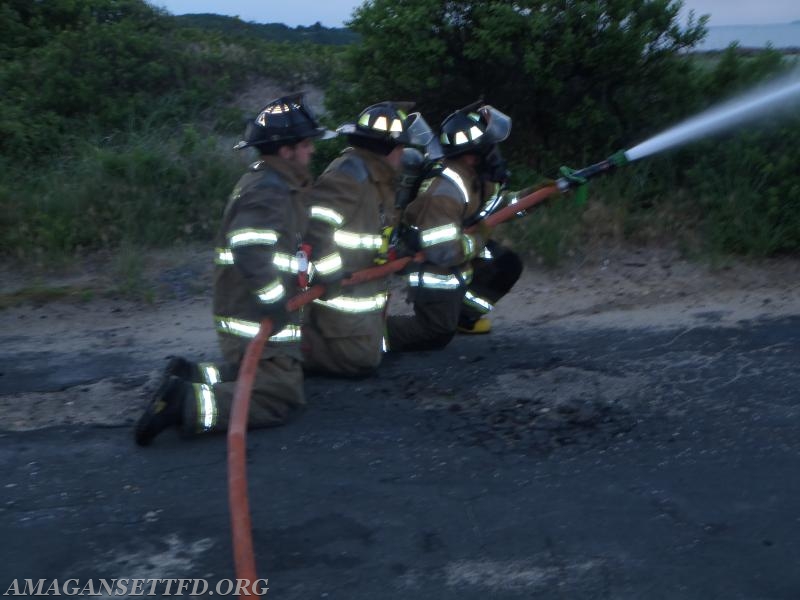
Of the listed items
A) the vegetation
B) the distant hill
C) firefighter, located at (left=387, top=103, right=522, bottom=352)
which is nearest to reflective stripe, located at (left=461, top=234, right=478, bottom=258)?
firefighter, located at (left=387, top=103, right=522, bottom=352)

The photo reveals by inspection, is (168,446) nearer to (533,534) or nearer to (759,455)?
(533,534)

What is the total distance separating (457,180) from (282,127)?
1256 millimetres

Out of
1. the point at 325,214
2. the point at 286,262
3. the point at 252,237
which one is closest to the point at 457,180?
the point at 325,214

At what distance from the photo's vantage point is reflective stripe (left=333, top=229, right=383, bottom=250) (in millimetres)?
5664

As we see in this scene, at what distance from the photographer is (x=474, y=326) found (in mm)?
6773

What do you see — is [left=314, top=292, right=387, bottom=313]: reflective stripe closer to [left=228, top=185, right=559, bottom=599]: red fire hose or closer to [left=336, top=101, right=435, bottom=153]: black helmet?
[left=228, top=185, right=559, bottom=599]: red fire hose

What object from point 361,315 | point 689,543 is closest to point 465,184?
point 361,315

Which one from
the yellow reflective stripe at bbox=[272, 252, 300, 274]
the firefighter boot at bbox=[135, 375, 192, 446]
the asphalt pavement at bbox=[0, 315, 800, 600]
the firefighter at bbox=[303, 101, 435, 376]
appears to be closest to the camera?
the asphalt pavement at bbox=[0, 315, 800, 600]

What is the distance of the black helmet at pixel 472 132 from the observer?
613cm

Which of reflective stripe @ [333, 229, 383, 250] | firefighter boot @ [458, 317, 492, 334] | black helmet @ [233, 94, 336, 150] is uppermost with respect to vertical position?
black helmet @ [233, 94, 336, 150]

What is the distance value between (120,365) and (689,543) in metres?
3.71

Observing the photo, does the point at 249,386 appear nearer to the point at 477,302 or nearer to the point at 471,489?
the point at 471,489

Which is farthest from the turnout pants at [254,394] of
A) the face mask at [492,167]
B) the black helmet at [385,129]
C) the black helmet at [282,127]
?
the face mask at [492,167]

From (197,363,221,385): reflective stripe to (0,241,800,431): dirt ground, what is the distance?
0.47 meters
